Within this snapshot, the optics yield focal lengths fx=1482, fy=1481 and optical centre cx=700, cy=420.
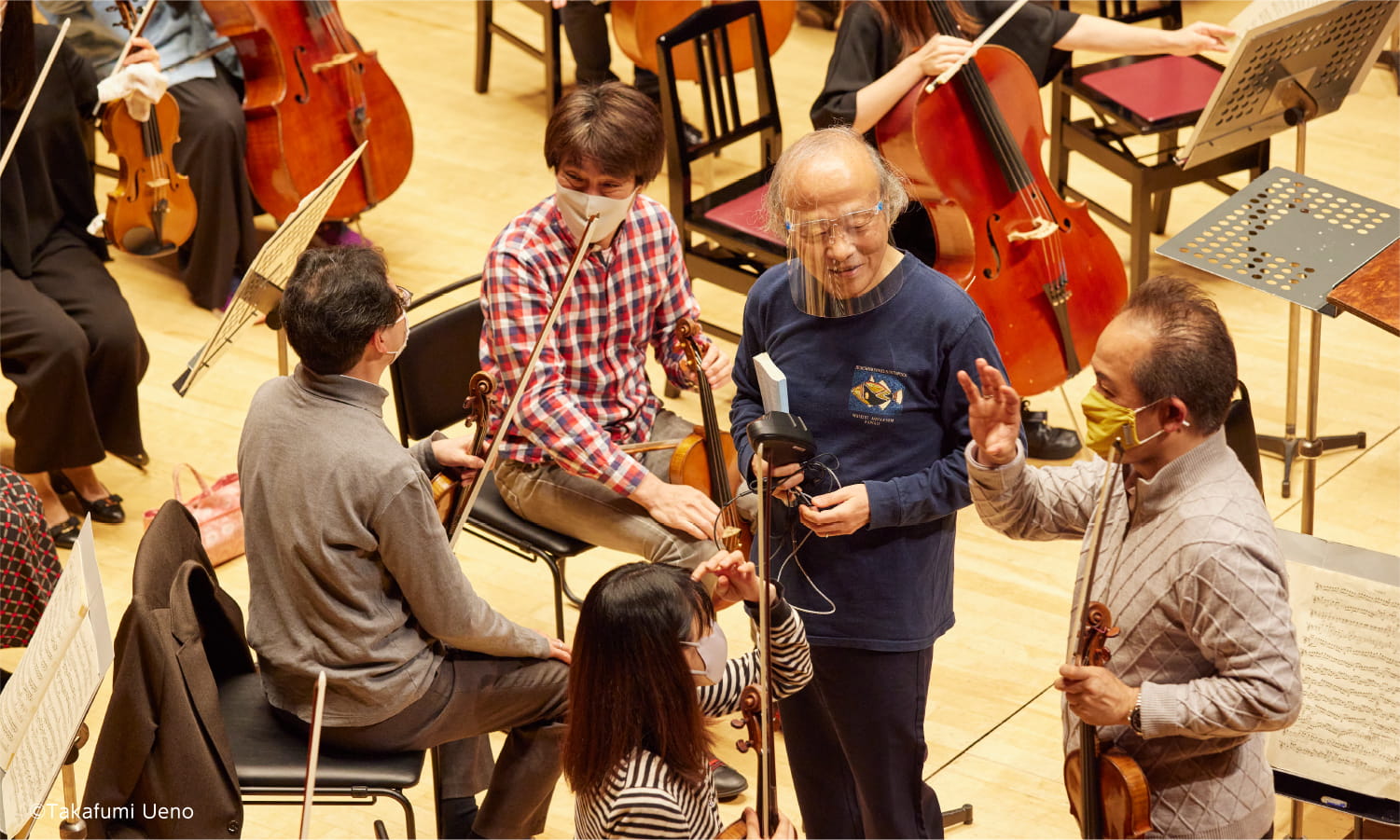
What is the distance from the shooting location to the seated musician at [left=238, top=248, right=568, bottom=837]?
7.14 feet

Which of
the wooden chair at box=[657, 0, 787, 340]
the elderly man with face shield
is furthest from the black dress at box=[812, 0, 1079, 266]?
the elderly man with face shield

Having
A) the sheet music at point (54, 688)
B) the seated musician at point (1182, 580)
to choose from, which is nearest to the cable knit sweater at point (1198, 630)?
the seated musician at point (1182, 580)

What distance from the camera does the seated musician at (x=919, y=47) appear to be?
326 cm

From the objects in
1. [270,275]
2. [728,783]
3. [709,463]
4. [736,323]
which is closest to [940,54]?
[709,463]

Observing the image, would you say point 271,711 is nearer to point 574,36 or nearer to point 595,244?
point 595,244

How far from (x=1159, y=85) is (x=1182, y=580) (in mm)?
2797

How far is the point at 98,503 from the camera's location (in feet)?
12.0

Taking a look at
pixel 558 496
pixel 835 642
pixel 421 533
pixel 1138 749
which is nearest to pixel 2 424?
pixel 558 496

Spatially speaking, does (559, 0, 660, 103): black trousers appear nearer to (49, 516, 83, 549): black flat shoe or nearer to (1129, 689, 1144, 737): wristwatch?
(49, 516, 83, 549): black flat shoe

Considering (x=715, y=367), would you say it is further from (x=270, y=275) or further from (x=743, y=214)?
(x=743, y=214)

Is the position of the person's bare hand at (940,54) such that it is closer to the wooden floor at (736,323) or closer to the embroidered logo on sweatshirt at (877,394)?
the wooden floor at (736,323)

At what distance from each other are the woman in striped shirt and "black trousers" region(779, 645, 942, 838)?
363 millimetres

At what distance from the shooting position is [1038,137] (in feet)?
11.3

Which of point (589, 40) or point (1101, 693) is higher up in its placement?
point (1101, 693)
